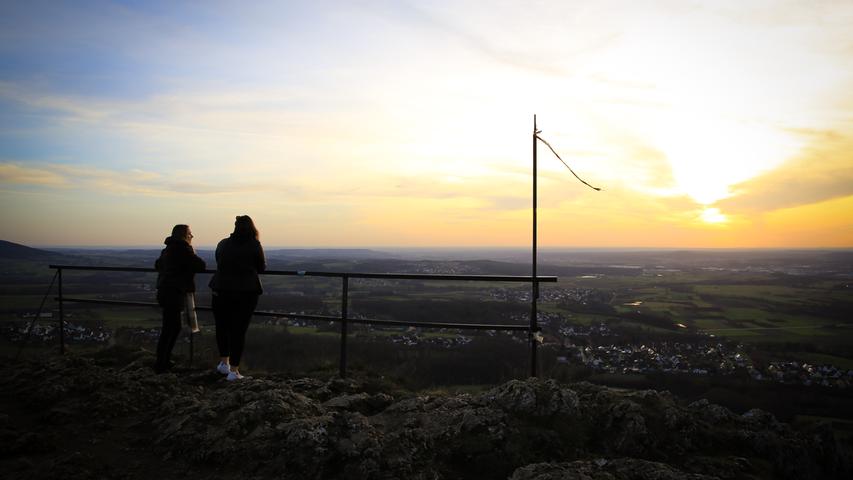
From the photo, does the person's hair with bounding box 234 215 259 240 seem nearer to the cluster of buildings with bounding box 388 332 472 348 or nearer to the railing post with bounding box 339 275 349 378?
the railing post with bounding box 339 275 349 378

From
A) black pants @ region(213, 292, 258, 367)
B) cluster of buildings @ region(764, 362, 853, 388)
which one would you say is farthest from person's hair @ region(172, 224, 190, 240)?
cluster of buildings @ region(764, 362, 853, 388)

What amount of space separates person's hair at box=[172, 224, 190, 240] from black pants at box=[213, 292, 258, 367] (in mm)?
987

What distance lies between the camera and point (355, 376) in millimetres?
6516

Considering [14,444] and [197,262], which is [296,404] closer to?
[14,444]

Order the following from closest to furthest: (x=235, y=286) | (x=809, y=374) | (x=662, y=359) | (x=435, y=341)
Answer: (x=235, y=286), (x=435, y=341), (x=809, y=374), (x=662, y=359)

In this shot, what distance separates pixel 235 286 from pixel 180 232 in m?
1.25

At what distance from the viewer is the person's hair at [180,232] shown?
6.35m

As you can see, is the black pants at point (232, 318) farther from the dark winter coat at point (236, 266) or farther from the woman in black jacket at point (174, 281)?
the woman in black jacket at point (174, 281)

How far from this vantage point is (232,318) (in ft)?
20.1

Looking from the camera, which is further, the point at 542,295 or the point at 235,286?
the point at 542,295

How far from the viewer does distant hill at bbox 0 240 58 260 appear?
69.7m

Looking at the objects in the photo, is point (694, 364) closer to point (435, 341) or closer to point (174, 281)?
point (435, 341)

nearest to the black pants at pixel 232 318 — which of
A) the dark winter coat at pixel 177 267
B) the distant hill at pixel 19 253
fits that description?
the dark winter coat at pixel 177 267

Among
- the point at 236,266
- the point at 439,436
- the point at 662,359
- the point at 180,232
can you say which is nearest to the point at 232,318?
the point at 236,266
